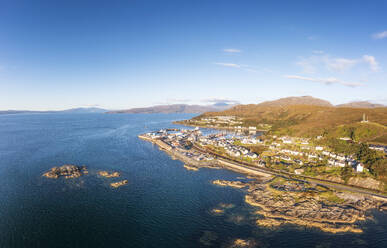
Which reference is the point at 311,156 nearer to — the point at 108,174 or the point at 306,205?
the point at 306,205

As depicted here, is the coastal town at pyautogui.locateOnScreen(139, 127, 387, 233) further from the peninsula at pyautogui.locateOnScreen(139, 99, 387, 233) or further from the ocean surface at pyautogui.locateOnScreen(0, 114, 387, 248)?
the ocean surface at pyautogui.locateOnScreen(0, 114, 387, 248)

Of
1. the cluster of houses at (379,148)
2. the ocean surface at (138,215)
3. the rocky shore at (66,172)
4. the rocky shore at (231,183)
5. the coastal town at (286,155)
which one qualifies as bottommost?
the ocean surface at (138,215)

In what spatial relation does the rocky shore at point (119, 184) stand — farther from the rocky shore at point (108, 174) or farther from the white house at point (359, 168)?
the white house at point (359, 168)

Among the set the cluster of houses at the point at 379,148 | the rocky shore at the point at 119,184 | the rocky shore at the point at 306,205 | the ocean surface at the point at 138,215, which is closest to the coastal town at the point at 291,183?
the rocky shore at the point at 306,205

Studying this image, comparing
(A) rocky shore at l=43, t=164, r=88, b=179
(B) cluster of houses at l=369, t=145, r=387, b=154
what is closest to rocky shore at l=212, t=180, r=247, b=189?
(A) rocky shore at l=43, t=164, r=88, b=179

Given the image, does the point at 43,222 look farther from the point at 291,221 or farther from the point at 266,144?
the point at 266,144

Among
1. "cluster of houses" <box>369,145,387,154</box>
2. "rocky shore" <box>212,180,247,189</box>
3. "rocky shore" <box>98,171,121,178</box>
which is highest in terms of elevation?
"cluster of houses" <box>369,145,387,154</box>

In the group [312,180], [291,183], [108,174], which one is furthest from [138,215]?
[312,180]
